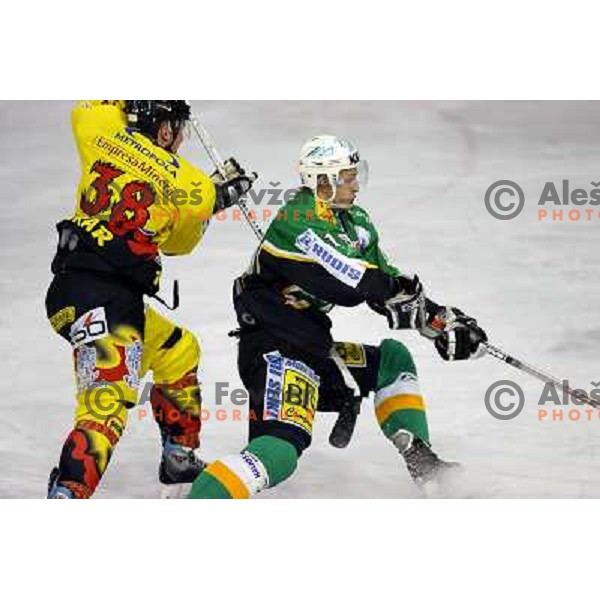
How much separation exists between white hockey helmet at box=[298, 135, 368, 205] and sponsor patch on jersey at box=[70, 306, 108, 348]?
647 millimetres

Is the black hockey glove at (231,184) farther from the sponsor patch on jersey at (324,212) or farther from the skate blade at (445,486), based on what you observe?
the skate blade at (445,486)

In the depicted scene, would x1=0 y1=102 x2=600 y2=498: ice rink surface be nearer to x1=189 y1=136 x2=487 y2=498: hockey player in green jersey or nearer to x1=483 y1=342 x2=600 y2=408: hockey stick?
x1=483 y1=342 x2=600 y2=408: hockey stick

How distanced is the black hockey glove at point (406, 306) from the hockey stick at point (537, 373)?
0.77 feet

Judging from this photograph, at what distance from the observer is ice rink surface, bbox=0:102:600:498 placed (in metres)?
5.98

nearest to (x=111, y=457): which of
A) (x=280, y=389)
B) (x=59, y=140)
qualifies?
(x=280, y=389)

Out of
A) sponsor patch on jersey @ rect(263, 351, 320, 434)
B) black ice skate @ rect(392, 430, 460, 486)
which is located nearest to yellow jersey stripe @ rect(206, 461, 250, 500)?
sponsor patch on jersey @ rect(263, 351, 320, 434)

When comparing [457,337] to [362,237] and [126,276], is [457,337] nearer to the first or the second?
[362,237]

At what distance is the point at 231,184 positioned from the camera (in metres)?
5.90

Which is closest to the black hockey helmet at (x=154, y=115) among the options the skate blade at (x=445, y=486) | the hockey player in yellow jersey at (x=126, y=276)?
the hockey player in yellow jersey at (x=126, y=276)

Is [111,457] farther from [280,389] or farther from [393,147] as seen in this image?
[393,147]

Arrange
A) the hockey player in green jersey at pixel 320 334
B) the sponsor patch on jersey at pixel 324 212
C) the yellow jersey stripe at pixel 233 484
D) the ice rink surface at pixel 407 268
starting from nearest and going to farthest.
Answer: the yellow jersey stripe at pixel 233 484 → the hockey player in green jersey at pixel 320 334 → the sponsor patch on jersey at pixel 324 212 → the ice rink surface at pixel 407 268

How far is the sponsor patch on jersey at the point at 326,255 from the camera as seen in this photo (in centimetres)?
556
